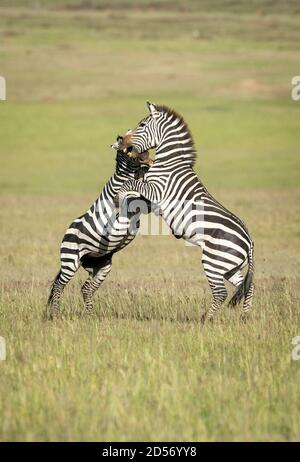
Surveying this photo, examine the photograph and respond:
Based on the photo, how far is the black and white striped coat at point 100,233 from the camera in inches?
401

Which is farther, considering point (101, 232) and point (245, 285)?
point (101, 232)

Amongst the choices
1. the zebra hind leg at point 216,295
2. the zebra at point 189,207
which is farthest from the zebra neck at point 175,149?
the zebra hind leg at point 216,295

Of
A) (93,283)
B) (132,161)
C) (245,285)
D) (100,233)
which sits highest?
(132,161)

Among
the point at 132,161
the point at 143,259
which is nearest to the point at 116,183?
the point at 132,161

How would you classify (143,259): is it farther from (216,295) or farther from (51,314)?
(216,295)

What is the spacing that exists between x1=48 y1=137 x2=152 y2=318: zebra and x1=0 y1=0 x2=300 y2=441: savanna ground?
0.30m

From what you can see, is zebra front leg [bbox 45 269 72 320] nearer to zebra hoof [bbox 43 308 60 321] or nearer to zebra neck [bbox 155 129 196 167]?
zebra hoof [bbox 43 308 60 321]

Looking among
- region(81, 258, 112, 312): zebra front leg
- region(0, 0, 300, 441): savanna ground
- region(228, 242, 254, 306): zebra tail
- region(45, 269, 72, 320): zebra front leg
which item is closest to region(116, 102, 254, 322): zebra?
region(228, 242, 254, 306): zebra tail

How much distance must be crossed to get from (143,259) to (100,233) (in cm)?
644

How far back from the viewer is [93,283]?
10523mm

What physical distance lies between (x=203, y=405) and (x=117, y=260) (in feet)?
31.3

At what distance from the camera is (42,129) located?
1726 inches

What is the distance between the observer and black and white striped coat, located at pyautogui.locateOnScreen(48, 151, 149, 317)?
33.4ft

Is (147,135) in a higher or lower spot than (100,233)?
higher
